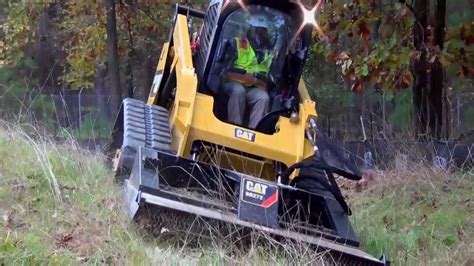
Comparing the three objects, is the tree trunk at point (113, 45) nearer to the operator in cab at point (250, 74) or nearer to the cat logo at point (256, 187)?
Result: the operator in cab at point (250, 74)

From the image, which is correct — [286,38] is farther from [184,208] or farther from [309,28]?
[184,208]

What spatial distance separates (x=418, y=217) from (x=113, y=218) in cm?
395

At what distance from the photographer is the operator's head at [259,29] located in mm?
9172

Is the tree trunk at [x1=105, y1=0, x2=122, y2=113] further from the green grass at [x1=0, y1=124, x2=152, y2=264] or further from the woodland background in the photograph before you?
the green grass at [x1=0, y1=124, x2=152, y2=264]

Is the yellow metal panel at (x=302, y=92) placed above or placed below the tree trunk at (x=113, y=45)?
above

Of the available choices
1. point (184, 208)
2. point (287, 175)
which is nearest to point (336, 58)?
point (287, 175)

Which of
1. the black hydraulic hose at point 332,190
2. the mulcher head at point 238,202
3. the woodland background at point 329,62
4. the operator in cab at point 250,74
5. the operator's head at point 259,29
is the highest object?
the operator's head at point 259,29

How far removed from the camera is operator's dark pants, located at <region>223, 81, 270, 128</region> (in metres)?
8.99

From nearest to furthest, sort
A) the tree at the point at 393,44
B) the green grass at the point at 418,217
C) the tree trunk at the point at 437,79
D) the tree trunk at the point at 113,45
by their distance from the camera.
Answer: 1. the green grass at the point at 418,217
2. the tree at the point at 393,44
3. the tree trunk at the point at 437,79
4. the tree trunk at the point at 113,45

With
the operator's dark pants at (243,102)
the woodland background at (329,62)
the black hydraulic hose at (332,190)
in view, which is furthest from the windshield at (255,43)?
the woodland background at (329,62)

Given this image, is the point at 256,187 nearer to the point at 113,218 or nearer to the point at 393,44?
the point at 113,218

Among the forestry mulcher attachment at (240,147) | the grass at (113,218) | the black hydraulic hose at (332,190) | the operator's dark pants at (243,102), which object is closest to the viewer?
the grass at (113,218)

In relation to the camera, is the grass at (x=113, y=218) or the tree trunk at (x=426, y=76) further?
the tree trunk at (x=426, y=76)

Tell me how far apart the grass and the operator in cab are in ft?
4.76
